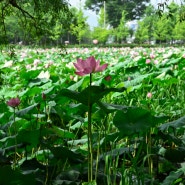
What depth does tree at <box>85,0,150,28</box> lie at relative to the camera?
1769 inches

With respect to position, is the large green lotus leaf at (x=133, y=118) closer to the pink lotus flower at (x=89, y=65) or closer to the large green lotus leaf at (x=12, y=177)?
the pink lotus flower at (x=89, y=65)

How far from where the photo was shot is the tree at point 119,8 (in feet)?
147

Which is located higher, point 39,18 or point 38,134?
point 39,18

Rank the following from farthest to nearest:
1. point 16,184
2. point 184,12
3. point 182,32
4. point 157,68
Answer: point 182,32 → point 157,68 → point 184,12 → point 16,184

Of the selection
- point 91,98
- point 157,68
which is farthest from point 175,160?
point 157,68

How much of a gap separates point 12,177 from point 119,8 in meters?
44.4

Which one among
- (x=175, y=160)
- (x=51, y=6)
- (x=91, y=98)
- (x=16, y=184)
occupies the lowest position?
(x=175, y=160)

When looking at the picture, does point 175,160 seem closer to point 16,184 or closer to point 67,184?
point 67,184

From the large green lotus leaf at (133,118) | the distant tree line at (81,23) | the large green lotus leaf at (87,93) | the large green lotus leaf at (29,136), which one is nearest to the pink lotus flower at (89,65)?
the large green lotus leaf at (87,93)

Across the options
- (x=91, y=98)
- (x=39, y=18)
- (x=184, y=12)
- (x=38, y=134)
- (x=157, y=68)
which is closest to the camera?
(x=91, y=98)

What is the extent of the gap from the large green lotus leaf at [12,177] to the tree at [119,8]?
43.0 meters

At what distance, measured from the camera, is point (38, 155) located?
5.60ft

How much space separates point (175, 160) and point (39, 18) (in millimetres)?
1276

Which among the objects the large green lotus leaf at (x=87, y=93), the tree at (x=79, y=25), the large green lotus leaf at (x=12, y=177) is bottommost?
the large green lotus leaf at (x=12, y=177)
